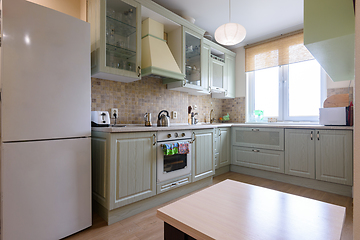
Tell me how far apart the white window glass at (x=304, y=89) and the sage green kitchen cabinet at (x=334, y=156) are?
2.88ft

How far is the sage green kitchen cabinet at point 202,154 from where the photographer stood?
2678 mm

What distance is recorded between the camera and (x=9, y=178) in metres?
1.38

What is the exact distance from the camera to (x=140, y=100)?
2.84 m

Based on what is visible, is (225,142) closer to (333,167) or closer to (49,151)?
(333,167)

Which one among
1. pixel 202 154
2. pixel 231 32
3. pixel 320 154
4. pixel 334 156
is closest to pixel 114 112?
pixel 202 154

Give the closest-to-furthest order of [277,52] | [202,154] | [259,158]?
[202,154] → [259,158] → [277,52]

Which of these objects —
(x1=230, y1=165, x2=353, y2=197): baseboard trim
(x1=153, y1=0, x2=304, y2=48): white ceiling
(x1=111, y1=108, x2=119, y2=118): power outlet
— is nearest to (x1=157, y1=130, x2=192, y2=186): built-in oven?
(x1=111, y1=108, x2=119, y2=118): power outlet

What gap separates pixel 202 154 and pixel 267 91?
A: 2.24 m

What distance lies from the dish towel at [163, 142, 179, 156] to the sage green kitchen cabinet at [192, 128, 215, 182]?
402mm

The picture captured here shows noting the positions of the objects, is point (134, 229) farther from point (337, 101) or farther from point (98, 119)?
point (337, 101)

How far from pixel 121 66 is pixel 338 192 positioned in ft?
10.9

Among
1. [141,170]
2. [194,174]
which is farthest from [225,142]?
[141,170]

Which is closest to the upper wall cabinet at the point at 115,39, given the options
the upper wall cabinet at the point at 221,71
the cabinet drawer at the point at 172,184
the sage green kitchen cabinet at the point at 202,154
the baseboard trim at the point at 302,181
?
the sage green kitchen cabinet at the point at 202,154

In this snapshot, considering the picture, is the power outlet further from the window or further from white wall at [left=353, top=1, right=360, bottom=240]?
the window
